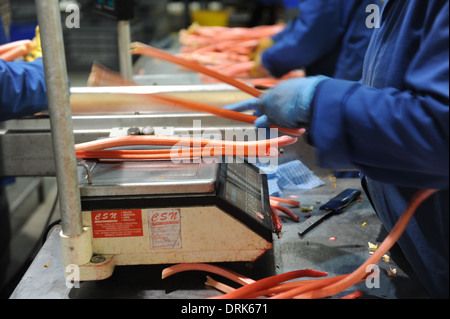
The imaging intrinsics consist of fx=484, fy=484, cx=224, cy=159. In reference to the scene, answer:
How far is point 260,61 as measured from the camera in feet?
7.98

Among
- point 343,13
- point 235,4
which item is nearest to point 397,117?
point 343,13

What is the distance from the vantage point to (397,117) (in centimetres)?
80

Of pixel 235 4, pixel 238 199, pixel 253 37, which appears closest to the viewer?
A: pixel 238 199

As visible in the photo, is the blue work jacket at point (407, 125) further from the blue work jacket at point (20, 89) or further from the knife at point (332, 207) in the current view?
the blue work jacket at point (20, 89)

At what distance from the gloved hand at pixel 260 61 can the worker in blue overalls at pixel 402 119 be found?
1.45m

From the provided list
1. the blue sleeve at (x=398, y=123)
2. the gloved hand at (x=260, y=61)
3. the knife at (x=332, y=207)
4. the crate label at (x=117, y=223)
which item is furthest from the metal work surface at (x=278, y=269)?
the gloved hand at (x=260, y=61)

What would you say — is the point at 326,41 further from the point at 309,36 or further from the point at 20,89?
the point at 20,89

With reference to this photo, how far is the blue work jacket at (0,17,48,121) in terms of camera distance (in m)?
1.41

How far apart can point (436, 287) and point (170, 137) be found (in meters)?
0.65

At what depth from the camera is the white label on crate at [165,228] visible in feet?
3.26

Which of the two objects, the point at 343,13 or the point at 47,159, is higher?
the point at 343,13

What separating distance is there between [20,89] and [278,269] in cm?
93

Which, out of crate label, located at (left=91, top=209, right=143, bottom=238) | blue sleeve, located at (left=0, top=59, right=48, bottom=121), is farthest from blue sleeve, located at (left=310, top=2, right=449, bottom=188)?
blue sleeve, located at (left=0, top=59, right=48, bottom=121)
